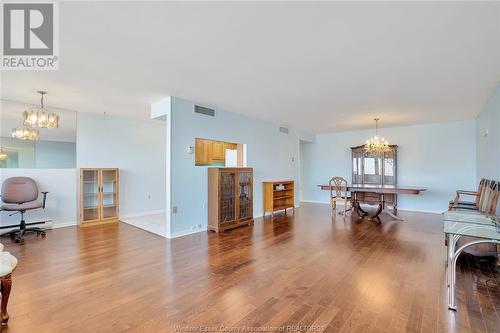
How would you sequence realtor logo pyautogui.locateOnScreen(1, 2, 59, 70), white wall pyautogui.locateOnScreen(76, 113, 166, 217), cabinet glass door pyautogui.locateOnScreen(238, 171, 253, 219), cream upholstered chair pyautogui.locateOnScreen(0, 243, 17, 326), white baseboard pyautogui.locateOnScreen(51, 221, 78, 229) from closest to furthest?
cream upholstered chair pyautogui.locateOnScreen(0, 243, 17, 326), realtor logo pyautogui.locateOnScreen(1, 2, 59, 70), white baseboard pyautogui.locateOnScreen(51, 221, 78, 229), cabinet glass door pyautogui.locateOnScreen(238, 171, 253, 219), white wall pyautogui.locateOnScreen(76, 113, 166, 217)

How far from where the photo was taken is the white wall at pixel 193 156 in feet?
14.5

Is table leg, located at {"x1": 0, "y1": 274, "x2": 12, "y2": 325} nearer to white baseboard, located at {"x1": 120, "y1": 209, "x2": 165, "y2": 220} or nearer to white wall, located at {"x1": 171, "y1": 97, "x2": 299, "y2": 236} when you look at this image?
white wall, located at {"x1": 171, "y1": 97, "x2": 299, "y2": 236}

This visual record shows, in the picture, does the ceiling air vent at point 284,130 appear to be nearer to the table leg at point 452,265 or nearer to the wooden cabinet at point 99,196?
the wooden cabinet at point 99,196

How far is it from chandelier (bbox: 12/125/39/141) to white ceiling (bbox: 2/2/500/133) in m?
0.59

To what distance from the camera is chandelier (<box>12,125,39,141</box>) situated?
14.8 feet

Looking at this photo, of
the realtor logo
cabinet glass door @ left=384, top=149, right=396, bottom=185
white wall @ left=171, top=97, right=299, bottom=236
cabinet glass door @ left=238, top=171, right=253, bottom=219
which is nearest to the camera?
the realtor logo

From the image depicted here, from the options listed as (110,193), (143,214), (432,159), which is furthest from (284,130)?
(110,193)

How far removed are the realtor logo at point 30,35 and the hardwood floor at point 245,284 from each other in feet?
8.16

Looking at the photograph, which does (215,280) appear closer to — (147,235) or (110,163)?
(147,235)

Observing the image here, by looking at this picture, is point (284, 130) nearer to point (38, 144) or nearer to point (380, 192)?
point (380, 192)

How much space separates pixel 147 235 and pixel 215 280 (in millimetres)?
2404

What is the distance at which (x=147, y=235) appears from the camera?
449cm

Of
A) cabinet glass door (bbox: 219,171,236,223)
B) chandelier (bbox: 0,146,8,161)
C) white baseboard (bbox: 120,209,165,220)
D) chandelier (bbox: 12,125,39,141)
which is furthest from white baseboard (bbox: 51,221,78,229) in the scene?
cabinet glass door (bbox: 219,171,236,223)

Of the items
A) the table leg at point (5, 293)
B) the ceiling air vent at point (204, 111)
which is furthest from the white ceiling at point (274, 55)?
the table leg at point (5, 293)
